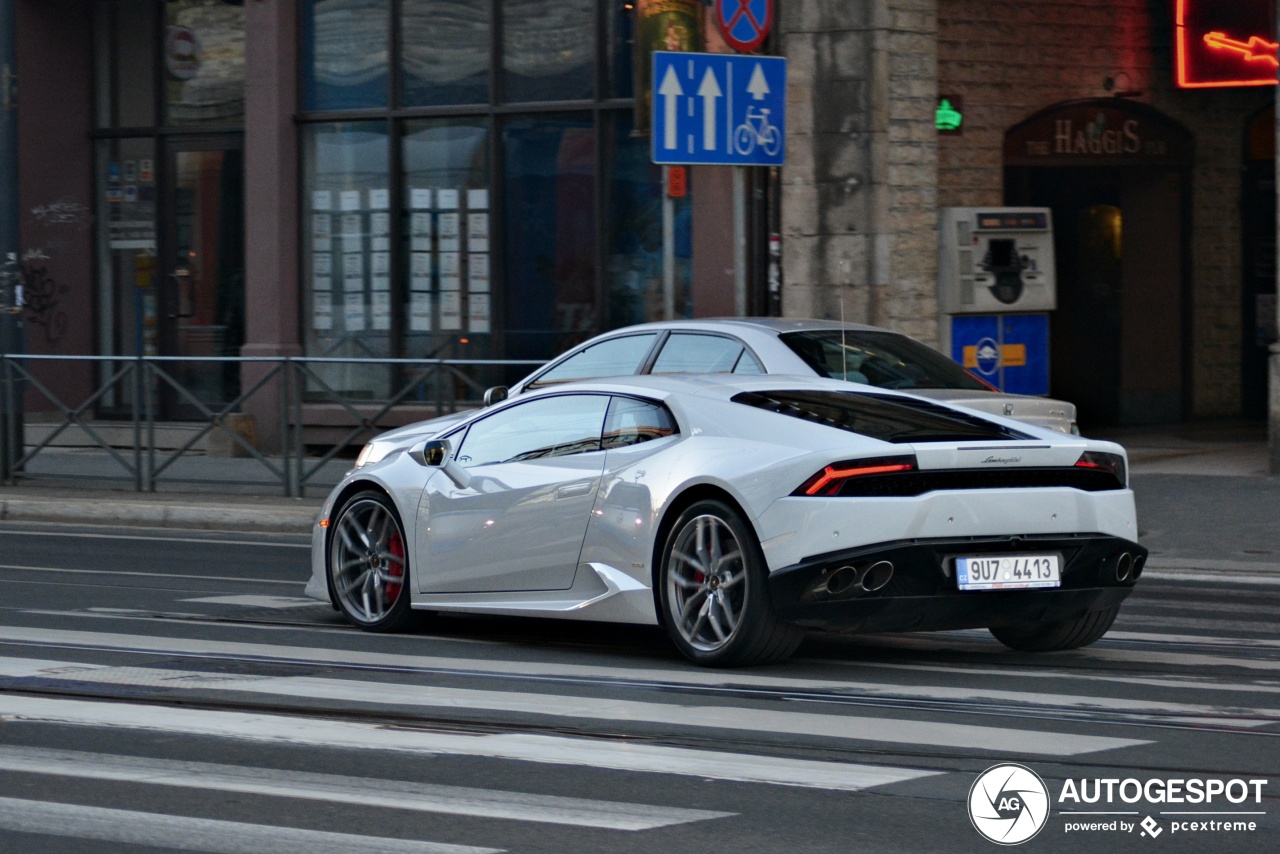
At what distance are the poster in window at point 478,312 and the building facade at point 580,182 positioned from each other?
3 cm

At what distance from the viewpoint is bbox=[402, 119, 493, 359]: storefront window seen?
20.5 metres

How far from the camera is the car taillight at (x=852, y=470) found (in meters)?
7.62

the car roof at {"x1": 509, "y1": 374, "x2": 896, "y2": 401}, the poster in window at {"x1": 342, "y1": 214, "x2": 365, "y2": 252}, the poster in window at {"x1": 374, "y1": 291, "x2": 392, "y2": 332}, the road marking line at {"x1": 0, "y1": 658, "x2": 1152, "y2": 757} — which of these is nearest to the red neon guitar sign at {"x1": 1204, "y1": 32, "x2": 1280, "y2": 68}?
the poster in window at {"x1": 374, "y1": 291, "x2": 392, "y2": 332}

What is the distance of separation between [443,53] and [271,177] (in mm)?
2295

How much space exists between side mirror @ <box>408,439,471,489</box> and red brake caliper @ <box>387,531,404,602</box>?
38 centimetres

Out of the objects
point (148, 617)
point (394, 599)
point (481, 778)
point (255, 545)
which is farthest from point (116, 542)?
point (481, 778)

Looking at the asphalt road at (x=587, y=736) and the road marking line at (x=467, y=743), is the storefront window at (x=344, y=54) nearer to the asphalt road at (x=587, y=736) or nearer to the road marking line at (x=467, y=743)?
the asphalt road at (x=587, y=736)

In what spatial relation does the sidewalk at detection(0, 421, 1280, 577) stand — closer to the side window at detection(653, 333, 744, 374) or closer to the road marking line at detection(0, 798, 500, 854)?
the side window at detection(653, 333, 744, 374)

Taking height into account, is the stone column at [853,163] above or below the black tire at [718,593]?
above

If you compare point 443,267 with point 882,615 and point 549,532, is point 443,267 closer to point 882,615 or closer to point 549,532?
point 549,532

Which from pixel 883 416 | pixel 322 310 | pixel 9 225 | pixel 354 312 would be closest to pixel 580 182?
pixel 354 312

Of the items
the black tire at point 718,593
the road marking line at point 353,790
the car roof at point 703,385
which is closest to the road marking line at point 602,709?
the black tire at point 718,593

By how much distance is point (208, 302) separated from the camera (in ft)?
73.5

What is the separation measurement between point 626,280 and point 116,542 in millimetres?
6557
